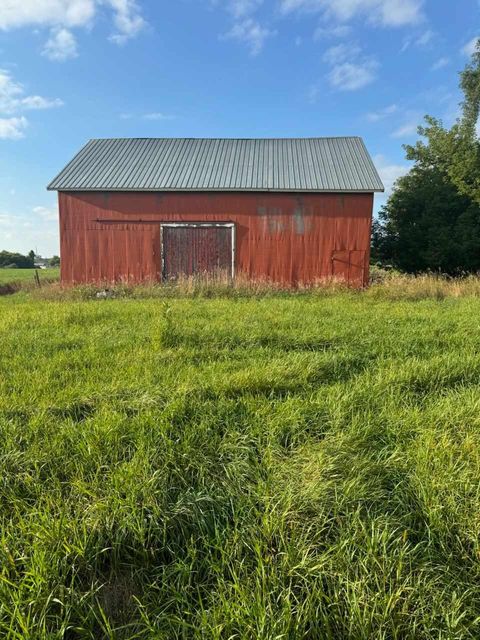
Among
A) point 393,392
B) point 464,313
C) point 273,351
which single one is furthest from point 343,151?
point 393,392

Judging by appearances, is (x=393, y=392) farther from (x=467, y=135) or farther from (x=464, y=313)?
(x=467, y=135)

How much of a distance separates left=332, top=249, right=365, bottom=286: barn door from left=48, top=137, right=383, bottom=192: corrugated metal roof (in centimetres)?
200

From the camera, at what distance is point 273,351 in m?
4.82

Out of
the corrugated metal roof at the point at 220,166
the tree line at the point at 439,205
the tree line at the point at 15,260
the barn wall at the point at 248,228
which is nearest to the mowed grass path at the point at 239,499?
the barn wall at the point at 248,228

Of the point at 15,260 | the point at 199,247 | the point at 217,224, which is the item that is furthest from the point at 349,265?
the point at 15,260

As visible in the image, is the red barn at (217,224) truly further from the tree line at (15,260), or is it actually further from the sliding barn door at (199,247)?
the tree line at (15,260)

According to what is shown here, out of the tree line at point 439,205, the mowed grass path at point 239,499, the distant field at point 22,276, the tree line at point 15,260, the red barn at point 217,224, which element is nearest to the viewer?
the mowed grass path at point 239,499

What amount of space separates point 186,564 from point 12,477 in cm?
120

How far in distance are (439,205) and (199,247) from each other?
11325mm

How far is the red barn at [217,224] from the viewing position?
12.7 metres

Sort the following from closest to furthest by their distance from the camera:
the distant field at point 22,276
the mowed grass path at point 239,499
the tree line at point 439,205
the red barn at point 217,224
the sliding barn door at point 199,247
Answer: the mowed grass path at point 239,499 → the red barn at point 217,224 → the sliding barn door at point 199,247 → the tree line at point 439,205 → the distant field at point 22,276

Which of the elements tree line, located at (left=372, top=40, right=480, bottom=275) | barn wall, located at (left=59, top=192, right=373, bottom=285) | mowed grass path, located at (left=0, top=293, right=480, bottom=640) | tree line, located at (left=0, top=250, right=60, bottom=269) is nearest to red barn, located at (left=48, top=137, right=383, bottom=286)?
barn wall, located at (left=59, top=192, right=373, bottom=285)

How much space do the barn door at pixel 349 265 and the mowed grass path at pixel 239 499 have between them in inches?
346

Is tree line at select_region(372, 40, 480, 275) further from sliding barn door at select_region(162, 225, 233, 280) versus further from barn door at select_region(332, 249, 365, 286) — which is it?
sliding barn door at select_region(162, 225, 233, 280)
